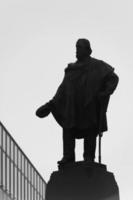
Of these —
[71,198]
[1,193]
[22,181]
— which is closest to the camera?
[71,198]

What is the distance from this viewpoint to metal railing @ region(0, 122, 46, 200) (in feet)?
232

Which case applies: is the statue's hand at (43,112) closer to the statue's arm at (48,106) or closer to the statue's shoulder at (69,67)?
the statue's arm at (48,106)

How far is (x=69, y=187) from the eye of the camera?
18.6 meters

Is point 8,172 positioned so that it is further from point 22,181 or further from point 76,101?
point 76,101

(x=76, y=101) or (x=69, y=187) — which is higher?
(x=76, y=101)

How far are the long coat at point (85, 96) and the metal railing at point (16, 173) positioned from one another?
49.9 m

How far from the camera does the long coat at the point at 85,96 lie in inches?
754

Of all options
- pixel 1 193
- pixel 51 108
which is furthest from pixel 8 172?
pixel 51 108

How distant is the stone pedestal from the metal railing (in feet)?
166

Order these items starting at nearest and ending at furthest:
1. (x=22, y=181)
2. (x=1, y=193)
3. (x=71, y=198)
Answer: (x=71, y=198), (x=1, y=193), (x=22, y=181)

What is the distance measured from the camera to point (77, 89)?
19.4 metres

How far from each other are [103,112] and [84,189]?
1532 millimetres

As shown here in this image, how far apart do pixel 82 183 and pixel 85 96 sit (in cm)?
164

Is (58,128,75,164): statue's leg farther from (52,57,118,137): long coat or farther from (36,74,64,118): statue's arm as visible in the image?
(36,74,64,118): statue's arm
